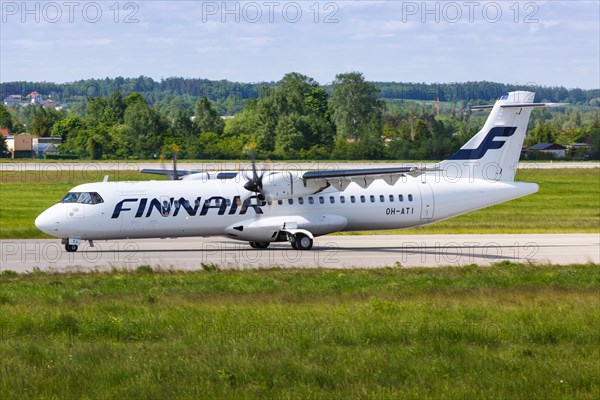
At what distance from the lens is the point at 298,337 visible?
597 inches

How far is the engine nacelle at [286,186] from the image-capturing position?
2983 cm

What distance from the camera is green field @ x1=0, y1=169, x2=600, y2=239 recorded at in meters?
41.3

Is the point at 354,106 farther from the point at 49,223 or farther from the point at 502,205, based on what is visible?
the point at 49,223

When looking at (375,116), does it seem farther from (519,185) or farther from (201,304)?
(201,304)

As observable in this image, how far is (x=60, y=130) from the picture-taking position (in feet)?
333

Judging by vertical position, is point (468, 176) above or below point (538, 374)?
above

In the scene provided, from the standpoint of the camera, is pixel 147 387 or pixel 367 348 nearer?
pixel 147 387

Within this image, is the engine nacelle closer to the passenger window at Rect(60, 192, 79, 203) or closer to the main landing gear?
the main landing gear

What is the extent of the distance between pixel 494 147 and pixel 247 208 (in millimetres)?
9097

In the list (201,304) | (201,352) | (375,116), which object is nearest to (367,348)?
(201,352)

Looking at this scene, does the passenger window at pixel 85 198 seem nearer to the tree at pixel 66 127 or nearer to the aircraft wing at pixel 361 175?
the aircraft wing at pixel 361 175

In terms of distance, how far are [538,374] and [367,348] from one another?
9.56ft

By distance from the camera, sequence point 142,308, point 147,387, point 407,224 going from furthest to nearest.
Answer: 1. point 407,224
2. point 142,308
3. point 147,387

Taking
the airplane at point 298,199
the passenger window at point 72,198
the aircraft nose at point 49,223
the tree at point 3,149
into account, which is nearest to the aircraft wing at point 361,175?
the airplane at point 298,199
